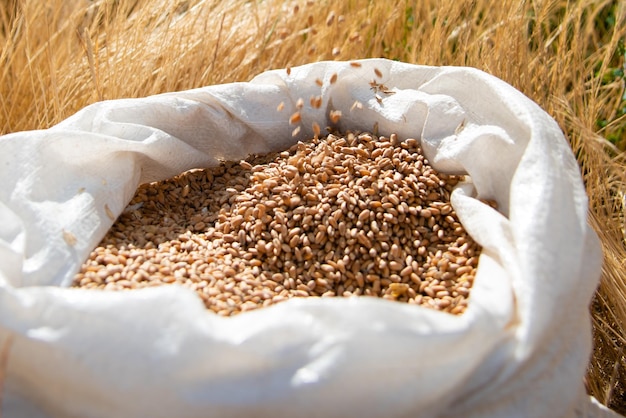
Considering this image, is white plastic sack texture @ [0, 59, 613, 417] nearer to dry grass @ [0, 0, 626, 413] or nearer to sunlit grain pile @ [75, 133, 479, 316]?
sunlit grain pile @ [75, 133, 479, 316]

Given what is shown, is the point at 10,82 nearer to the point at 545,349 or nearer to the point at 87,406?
the point at 87,406

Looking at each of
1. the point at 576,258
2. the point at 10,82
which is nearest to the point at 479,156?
the point at 576,258

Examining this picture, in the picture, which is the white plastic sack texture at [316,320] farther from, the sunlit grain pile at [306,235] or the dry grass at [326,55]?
the dry grass at [326,55]

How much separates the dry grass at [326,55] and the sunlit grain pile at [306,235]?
1.52 ft

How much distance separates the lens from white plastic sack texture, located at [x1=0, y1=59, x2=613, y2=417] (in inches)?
41.5

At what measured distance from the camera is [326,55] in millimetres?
2457

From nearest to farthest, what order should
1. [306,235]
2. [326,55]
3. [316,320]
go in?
1. [316,320]
2. [306,235]
3. [326,55]

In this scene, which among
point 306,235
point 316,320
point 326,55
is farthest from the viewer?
point 326,55

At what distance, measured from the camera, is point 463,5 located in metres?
2.31

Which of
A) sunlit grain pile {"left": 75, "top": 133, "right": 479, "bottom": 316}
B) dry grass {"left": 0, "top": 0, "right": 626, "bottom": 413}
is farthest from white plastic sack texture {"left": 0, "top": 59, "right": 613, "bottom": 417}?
dry grass {"left": 0, "top": 0, "right": 626, "bottom": 413}

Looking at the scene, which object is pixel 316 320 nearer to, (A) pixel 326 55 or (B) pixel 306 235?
(B) pixel 306 235

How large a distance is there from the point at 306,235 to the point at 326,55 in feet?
3.74

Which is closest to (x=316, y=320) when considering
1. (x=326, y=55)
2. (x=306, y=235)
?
(x=306, y=235)

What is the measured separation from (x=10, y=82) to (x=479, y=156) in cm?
154
